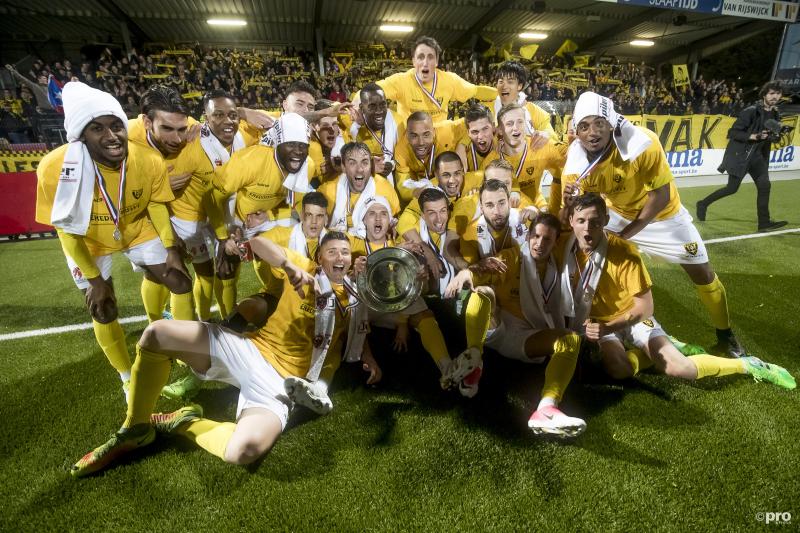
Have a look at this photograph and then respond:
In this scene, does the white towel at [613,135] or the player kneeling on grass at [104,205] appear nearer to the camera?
the player kneeling on grass at [104,205]

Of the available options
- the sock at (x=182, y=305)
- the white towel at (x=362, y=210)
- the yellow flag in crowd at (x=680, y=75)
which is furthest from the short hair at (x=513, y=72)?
the yellow flag in crowd at (x=680, y=75)

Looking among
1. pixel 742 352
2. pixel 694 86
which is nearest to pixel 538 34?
pixel 694 86

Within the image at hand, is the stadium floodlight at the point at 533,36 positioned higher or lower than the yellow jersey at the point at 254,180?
higher

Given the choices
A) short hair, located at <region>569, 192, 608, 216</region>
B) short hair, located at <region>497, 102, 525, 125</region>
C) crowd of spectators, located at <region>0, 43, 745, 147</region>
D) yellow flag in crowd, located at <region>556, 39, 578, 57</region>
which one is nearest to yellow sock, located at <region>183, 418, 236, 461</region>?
short hair, located at <region>569, 192, 608, 216</region>

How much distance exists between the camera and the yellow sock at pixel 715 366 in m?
2.94

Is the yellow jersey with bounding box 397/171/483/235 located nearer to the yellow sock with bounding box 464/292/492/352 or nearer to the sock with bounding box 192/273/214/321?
the yellow sock with bounding box 464/292/492/352

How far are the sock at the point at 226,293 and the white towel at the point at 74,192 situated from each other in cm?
152

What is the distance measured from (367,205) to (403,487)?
2228 millimetres

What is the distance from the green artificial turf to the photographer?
5.00 metres

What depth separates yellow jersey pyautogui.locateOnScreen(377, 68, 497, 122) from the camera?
5.07 meters

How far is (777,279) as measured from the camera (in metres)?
5.10

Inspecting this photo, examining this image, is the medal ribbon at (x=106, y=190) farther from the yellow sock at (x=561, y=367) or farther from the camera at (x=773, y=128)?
the camera at (x=773, y=128)

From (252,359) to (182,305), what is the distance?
118 cm

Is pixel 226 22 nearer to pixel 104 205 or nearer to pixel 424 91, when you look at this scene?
pixel 424 91
